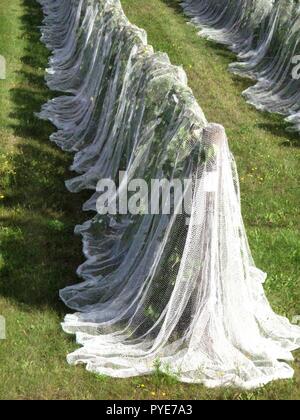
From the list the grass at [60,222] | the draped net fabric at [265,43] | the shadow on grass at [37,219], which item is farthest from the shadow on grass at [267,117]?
the shadow on grass at [37,219]

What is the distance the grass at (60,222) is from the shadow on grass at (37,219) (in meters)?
0.01

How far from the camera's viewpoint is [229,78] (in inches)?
526

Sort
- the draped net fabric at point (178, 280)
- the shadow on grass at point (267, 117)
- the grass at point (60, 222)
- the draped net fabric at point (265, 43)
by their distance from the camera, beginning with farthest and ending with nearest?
the draped net fabric at point (265, 43) → the shadow on grass at point (267, 117) → the draped net fabric at point (178, 280) → the grass at point (60, 222)

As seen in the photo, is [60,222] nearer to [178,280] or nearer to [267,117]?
[178,280]

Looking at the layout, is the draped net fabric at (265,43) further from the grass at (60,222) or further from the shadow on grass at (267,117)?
the grass at (60,222)

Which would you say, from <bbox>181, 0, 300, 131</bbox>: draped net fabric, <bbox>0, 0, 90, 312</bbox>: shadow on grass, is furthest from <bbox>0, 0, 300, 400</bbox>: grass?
<bbox>181, 0, 300, 131</bbox>: draped net fabric

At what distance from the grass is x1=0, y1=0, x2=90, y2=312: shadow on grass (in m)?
0.01

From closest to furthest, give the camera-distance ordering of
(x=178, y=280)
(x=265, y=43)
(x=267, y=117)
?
(x=178, y=280) < (x=267, y=117) < (x=265, y=43)

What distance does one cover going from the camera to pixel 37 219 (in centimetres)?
780

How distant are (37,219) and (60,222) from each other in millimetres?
291

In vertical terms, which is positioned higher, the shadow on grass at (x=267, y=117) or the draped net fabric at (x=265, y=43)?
the draped net fabric at (x=265, y=43)

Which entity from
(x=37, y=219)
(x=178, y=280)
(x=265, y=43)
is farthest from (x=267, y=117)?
(x=178, y=280)

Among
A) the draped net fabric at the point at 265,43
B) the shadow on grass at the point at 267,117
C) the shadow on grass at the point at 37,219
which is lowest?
the shadow on grass at the point at 37,219

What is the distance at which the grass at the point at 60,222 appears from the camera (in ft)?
16.7
